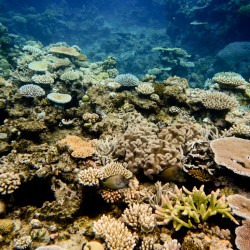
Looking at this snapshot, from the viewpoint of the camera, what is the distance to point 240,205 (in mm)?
3373

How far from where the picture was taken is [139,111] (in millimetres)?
7184

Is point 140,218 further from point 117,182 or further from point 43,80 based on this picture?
point 43,80

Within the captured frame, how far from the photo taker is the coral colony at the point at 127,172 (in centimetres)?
338

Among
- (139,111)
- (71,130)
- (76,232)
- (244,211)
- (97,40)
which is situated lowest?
(76,232)

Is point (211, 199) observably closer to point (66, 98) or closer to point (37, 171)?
point (37, 171)

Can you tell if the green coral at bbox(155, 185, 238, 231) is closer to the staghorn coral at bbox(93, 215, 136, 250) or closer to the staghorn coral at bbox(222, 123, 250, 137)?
the staghorn coral at bbox(93, 215, 136, 250)

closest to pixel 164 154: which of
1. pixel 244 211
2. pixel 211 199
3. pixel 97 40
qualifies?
pixel 211 199

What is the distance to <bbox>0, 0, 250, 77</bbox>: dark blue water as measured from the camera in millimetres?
24688

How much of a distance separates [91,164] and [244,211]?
298 centimetres

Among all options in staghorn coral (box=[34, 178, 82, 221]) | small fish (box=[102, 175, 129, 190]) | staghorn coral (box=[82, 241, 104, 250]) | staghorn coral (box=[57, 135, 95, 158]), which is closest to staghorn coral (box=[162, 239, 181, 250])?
staghorn coral (box=[82, 241, 104, 250])

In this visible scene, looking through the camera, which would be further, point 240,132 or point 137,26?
point 137,26

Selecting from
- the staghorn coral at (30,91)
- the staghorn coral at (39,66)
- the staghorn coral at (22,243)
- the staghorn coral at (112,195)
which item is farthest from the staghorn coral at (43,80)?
the staghorn coral at (22,243)

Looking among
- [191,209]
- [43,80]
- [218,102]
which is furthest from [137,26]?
[191,209]

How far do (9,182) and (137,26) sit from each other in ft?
152
